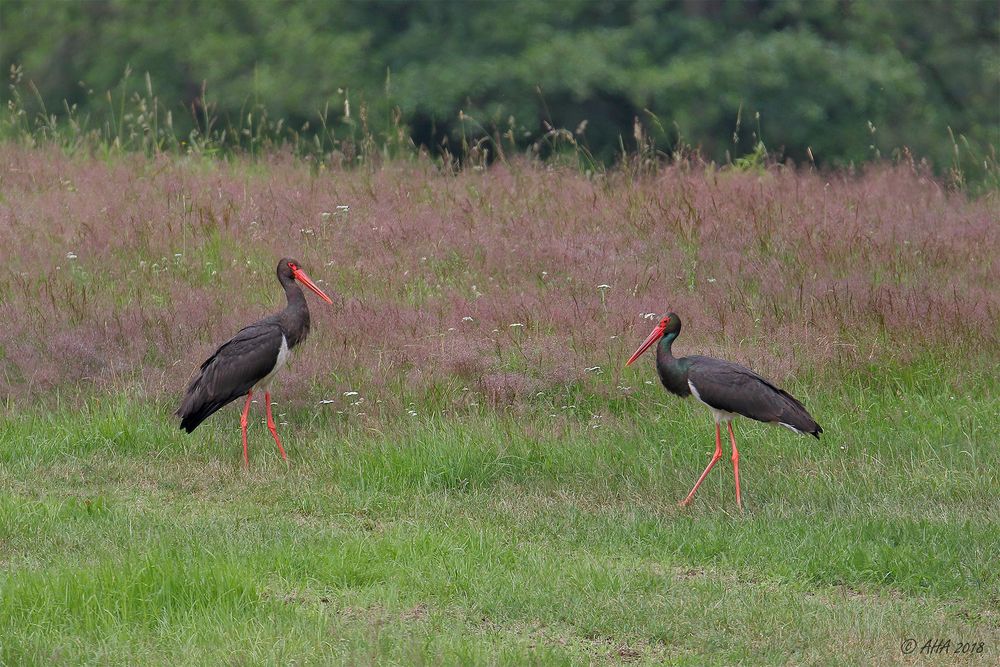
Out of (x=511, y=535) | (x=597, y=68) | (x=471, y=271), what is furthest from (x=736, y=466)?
(x=597, y=68)

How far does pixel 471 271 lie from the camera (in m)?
10.5

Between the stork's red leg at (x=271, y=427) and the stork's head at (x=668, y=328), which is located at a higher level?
the stork's head at (x=668, y=328)

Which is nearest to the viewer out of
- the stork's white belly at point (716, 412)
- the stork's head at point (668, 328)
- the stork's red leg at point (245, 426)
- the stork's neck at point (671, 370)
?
the stork's white belly at point (716, 412)

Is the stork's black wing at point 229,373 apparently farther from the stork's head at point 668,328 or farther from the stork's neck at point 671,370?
the stork's neck at point 671,370

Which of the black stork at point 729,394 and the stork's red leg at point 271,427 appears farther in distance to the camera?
the stork's red leg at point 271,427

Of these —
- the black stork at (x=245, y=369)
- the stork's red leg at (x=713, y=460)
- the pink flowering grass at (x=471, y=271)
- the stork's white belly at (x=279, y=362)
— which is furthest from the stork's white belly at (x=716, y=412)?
the stork's white belly at (x=279, y=362)

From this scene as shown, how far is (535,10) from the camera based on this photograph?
1806 centimetres

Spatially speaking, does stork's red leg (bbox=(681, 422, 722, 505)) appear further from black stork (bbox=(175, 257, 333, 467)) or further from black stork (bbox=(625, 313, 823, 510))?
black stork (bbox=(175, 257, 333, 467))

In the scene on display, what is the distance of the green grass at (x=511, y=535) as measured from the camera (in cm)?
515

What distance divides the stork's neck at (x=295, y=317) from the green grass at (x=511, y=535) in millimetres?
533

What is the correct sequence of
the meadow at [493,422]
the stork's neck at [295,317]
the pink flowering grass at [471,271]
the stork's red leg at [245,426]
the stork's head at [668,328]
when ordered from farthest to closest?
the pink flowering grass at [471,271] < the stork's neck at [295,317] < the stork's red leg at [245,426] < the stork's head at [668,328] < the meadow at [493,422]

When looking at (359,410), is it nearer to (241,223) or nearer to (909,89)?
(241,223)

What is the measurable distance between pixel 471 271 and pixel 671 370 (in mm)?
3204

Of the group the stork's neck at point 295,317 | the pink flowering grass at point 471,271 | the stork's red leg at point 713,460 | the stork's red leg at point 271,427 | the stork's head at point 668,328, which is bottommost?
the stork's red leg at point 271,427
